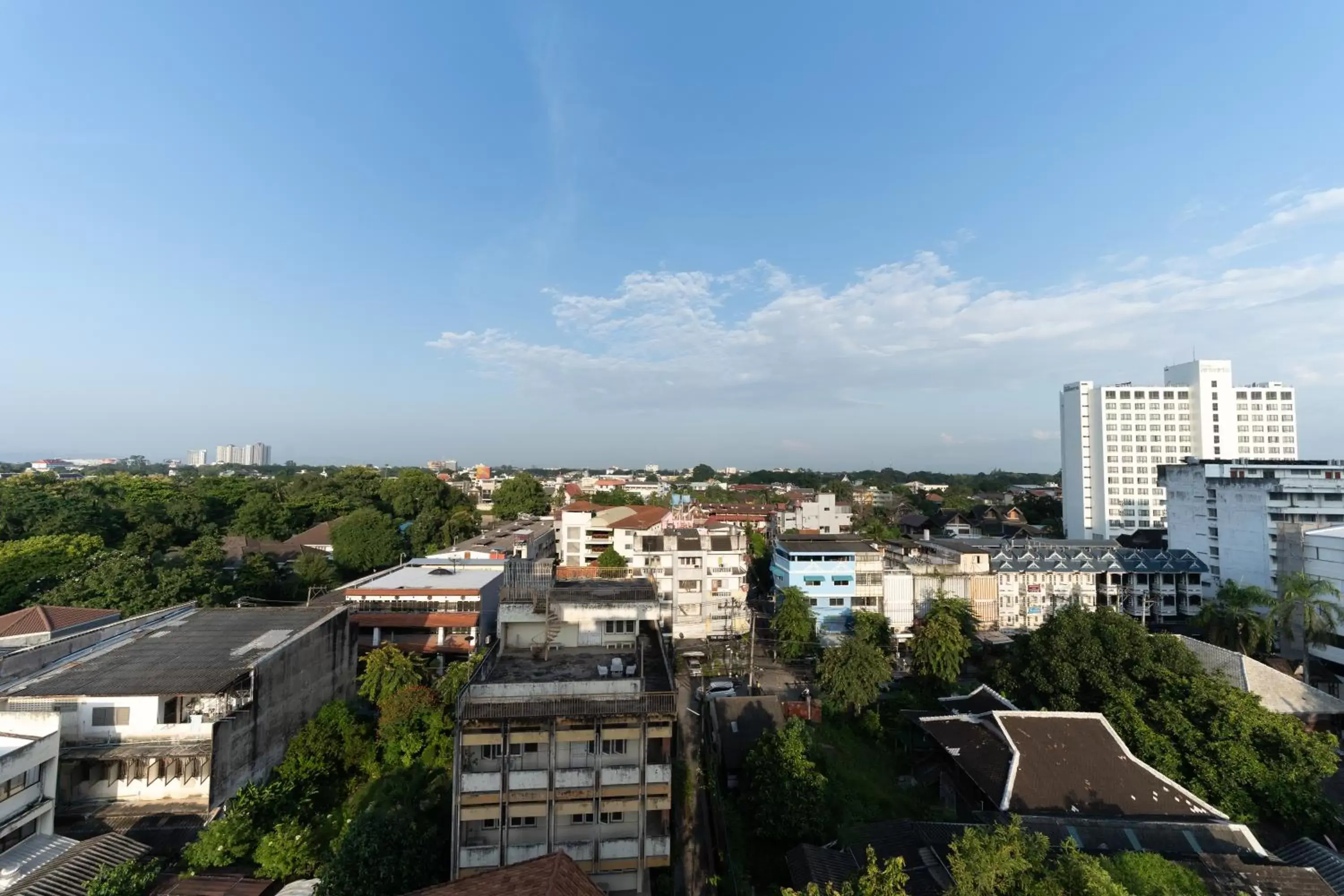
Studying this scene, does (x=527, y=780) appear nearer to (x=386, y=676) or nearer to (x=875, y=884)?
(x=875, y=884)

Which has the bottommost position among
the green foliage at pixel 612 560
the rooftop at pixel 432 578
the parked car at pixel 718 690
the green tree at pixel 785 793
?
the parked car at pixel 718 690

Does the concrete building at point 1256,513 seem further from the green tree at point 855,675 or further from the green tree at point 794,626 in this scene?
the green tree at point 855,675

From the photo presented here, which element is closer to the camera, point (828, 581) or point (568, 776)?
point (568, 776)

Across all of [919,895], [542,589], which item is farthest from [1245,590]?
[542,589]

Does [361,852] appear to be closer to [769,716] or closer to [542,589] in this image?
[542,589]

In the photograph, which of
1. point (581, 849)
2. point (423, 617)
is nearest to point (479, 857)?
point (581, 849)

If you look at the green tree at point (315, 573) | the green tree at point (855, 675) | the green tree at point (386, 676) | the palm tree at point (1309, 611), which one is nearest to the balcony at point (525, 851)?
the green tree at point (386, 676)
